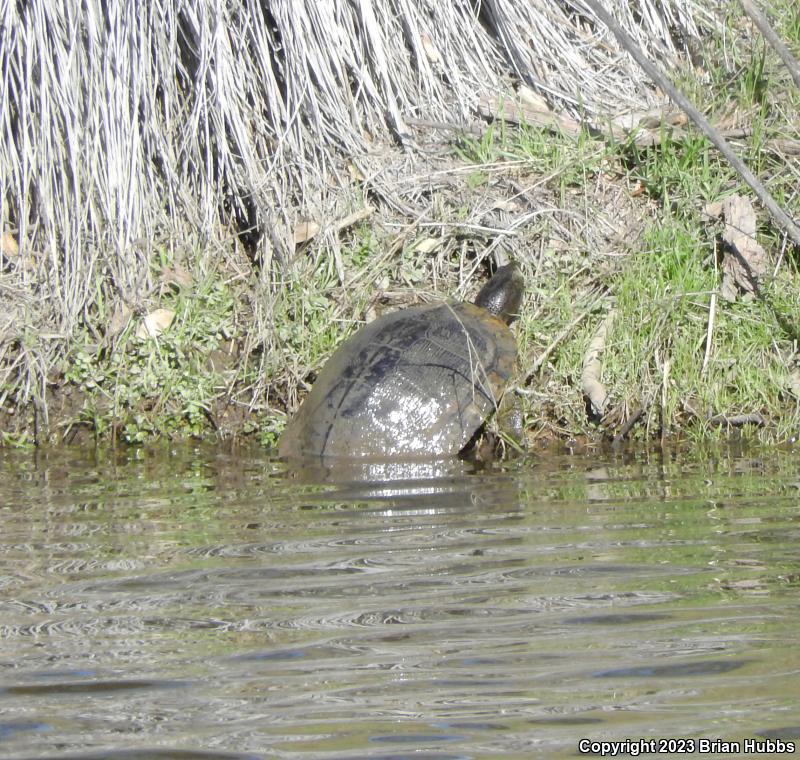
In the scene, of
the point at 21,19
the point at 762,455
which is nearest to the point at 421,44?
the point at 21,19

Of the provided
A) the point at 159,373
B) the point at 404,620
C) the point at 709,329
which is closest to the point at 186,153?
the point at 159,373

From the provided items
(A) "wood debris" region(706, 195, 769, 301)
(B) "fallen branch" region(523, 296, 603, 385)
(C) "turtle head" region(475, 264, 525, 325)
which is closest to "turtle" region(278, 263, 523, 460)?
(C) "turtle head" region(475, 264, 525, 325)

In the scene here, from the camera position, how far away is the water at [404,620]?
2062mm

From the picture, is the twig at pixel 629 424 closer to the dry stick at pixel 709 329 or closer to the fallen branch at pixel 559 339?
the dry stick at pixel 709 329

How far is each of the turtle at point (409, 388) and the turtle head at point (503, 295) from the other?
0.12 meters

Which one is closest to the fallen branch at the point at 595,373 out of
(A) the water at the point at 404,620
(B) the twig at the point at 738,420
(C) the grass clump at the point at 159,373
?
(B) the twig at the point at 738,420

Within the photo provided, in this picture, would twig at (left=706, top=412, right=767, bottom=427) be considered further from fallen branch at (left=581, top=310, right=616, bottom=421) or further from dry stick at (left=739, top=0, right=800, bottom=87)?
dry stick at (left=739, top=0, right=800, bottom=87)

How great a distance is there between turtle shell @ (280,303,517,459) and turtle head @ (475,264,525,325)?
146 millimetres

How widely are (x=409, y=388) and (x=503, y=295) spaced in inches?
32.8

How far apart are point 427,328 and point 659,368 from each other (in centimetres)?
118

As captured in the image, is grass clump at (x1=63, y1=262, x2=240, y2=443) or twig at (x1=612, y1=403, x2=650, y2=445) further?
grass clump at (x1=63, y1=262, x2=240, y2=443)

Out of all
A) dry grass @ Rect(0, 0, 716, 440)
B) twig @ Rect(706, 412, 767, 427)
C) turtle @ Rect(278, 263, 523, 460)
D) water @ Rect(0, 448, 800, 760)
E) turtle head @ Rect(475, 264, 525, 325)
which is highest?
dry grass @ Rect(0, 0, 716, 440)

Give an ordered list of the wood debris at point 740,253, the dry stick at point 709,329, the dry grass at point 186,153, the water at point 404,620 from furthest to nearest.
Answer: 1. the dry grass at point 186,153
2. the wood debris at point 740,253
3. the dry stick at point 709,329
4. the water at point 404,620

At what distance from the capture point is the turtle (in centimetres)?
517
